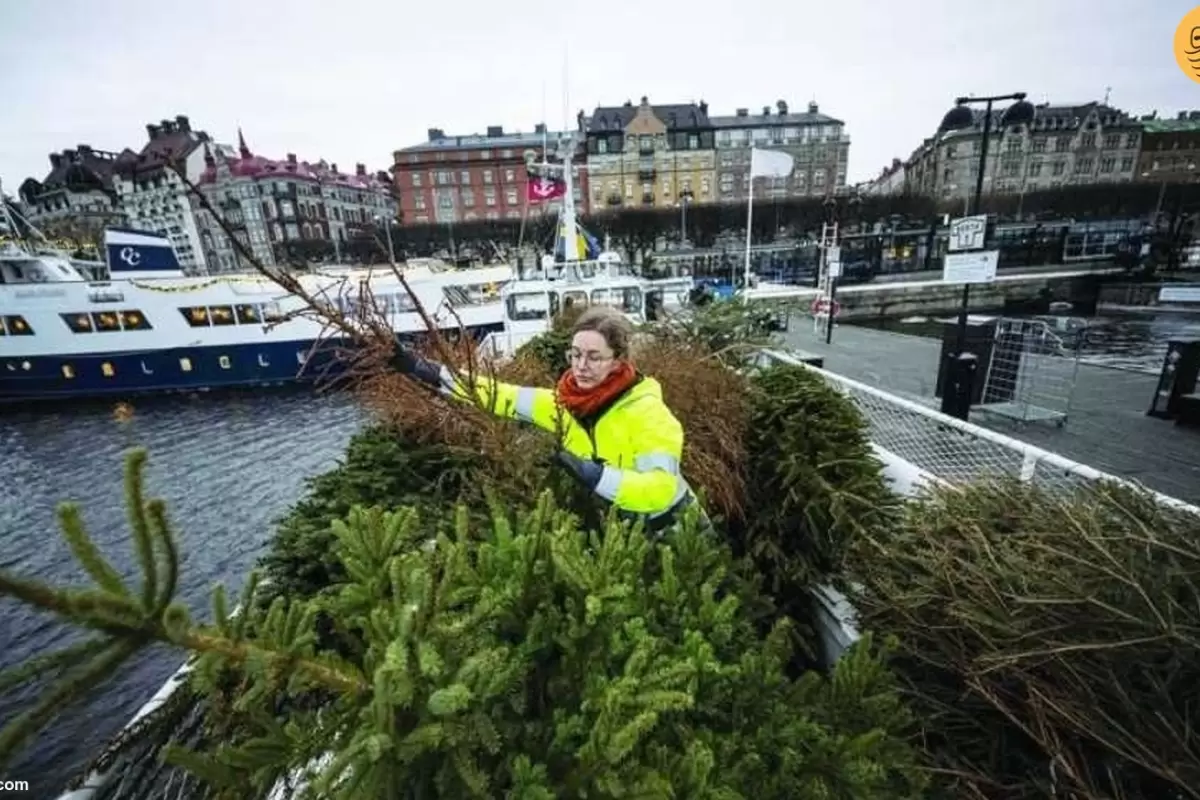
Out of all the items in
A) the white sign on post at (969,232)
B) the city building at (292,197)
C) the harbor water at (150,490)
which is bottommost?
the harbor water at (150,490)

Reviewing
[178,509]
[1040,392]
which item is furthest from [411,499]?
[178,509]

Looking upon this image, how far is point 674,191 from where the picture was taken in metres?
67.2

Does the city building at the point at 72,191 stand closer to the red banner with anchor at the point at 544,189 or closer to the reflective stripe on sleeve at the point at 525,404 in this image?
the red banner with anchor at the point at 544,189

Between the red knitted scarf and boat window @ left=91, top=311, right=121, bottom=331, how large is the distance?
75.5 feet

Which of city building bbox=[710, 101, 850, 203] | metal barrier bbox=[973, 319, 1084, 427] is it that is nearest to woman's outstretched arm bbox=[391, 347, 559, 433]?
metal barrier bbox=[973, 319, 1084, 427]

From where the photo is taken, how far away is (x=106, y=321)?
18.3m

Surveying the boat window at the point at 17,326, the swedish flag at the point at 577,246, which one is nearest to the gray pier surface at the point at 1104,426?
the swedish flag at the point at 577,246

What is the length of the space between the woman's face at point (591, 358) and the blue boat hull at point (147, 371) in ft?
54.8

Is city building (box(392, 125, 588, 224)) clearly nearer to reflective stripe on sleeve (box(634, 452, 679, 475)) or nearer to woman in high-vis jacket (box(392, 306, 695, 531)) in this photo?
woman in high-vis jacket (box(392, 306, 695, 531))

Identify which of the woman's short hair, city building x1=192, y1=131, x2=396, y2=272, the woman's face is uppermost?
city building x1=192, y1=131, x2=396, y2=272

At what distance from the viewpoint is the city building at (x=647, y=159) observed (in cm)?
6531

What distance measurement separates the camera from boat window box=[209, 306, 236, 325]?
61.2 ft

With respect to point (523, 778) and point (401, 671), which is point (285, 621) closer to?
point (401, 671)

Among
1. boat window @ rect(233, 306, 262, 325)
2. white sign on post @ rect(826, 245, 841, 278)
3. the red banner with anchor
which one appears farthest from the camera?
boat window @ rect(233, 306, 262, 325)
